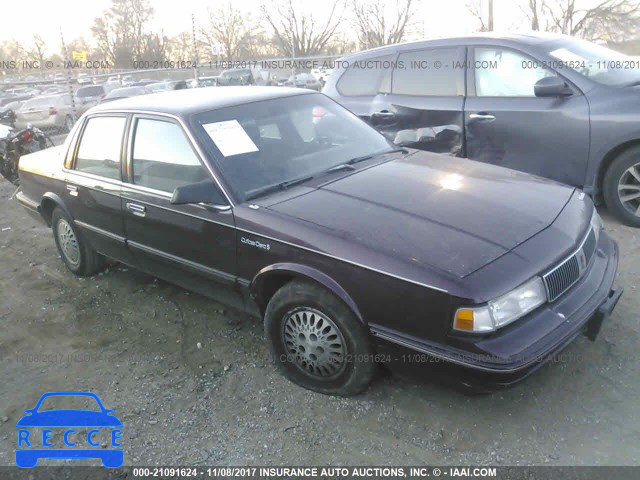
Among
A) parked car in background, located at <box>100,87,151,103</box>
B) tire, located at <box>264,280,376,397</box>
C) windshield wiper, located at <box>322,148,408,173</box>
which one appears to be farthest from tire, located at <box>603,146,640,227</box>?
parked car in background, located at <box>100,87,151,103</box>

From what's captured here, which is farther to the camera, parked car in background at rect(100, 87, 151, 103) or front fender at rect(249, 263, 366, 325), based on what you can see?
parked car in background at rect(100, 87, 151, 103)

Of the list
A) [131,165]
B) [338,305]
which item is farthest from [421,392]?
[131,165]

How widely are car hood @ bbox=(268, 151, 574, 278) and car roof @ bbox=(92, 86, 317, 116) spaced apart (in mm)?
976

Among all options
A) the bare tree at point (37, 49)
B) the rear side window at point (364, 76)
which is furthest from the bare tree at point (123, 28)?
the rear side window at point (364, 76)

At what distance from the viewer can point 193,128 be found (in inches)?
136

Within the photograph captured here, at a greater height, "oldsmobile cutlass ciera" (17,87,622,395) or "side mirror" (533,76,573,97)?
"side mirror" (533,76,573,97)

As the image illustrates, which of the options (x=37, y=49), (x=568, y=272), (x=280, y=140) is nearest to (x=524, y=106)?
(x=280, y=140)

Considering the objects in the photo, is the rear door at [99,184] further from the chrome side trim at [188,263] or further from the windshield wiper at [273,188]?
the windshield wiper at [273,188]

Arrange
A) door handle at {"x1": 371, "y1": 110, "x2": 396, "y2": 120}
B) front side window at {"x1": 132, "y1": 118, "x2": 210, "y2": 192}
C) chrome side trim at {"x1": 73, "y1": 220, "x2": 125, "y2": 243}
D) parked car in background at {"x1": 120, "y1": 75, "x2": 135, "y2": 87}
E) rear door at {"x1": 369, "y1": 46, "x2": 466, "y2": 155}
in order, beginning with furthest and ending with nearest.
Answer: parked car in background at {"x1": 120, "y1": 75, "x2": 135, "y2": 87} < door handle at {"x1": 371, "y1": 110, "x2": 396, "y2": 120} < rear door at {"x1": 369, "y1": 46, "x2": 466, "y2": 155} < chrome side trim at {"x1": 73, "y1": 220, "x2": 125, "y2": 243} < front side window at {"x1": 132, "y1": 118, "x2": 210, "y2": 192}

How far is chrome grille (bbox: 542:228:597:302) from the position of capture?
2.63 metres

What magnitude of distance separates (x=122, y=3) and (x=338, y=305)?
53.6 metres

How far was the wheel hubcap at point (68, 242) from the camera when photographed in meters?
4.90

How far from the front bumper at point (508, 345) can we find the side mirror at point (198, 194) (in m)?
1.24

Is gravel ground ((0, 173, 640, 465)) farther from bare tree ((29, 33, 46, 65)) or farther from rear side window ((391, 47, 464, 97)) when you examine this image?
bare tree ((29, 33, 46, 65))
